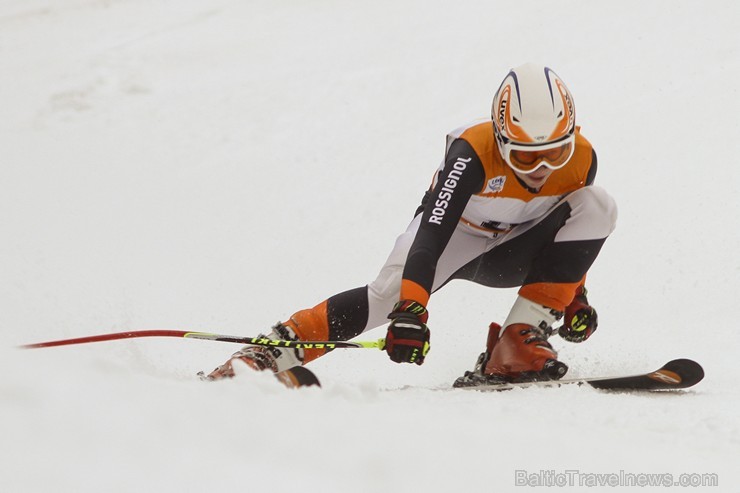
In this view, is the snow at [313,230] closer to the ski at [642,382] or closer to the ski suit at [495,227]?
the ski at [642,382]

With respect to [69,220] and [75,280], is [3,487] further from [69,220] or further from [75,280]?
[69,220]

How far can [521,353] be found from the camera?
4012mm

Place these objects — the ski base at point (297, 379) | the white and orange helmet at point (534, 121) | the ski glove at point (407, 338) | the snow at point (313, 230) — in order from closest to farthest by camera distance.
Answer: the snow at point (313, 230)
the ski base at point (297, 379)
the ski glove at point (407, 338)
the white and orange helmet at point (534, 121)

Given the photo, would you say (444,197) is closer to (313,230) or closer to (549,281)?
(549,281)

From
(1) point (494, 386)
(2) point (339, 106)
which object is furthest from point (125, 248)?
(1) point (494, 386)

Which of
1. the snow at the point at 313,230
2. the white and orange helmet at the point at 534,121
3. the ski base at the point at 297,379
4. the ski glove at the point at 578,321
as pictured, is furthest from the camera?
the ski glove at the point at 578,321

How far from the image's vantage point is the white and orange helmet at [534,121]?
376 centimetres

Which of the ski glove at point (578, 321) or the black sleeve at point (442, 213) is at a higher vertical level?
the black sleeve at point (442, 213)

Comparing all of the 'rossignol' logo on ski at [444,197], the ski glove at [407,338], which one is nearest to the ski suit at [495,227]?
the 'rossignol' logo on ski at [444,197]

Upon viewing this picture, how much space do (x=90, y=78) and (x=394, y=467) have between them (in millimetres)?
8676

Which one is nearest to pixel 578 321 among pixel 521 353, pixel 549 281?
pixel 549 281

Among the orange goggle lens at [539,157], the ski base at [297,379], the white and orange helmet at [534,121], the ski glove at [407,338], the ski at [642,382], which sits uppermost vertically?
the white and orange helmet at [534,121]

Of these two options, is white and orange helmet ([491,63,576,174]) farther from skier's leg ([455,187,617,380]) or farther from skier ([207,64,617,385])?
skier's leg ([455,187,617,380])

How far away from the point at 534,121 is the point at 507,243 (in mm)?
803
